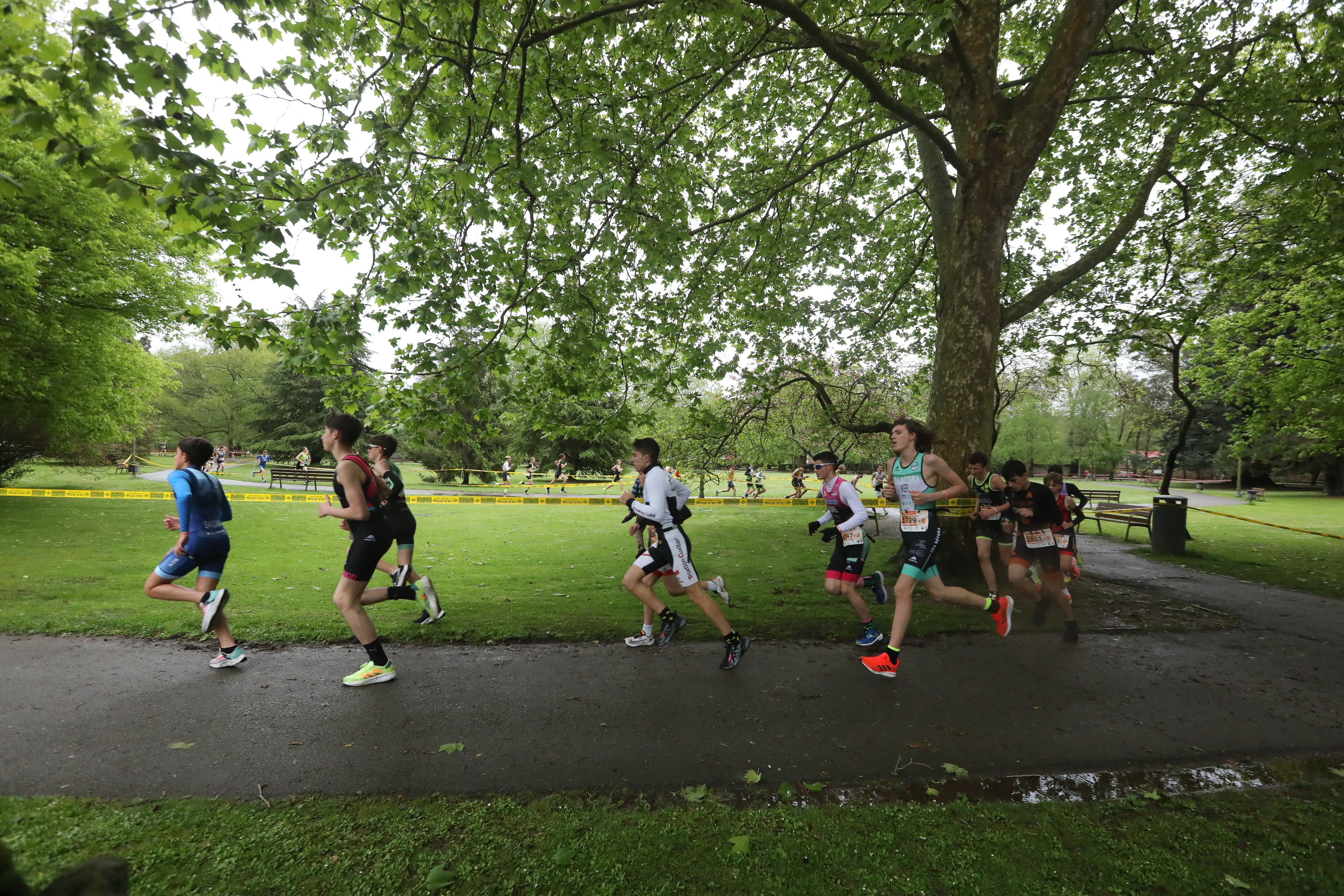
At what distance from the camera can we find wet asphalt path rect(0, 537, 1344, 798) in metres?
3.28

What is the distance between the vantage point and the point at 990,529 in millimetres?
7328

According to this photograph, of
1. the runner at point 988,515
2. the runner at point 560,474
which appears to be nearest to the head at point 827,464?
the runner at point 988,515

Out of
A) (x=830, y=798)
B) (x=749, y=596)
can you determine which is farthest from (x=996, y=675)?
(x=749, y=596)

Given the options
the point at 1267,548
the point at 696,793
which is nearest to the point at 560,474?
the point at 1267,548

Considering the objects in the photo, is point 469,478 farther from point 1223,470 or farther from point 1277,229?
point 1223,470

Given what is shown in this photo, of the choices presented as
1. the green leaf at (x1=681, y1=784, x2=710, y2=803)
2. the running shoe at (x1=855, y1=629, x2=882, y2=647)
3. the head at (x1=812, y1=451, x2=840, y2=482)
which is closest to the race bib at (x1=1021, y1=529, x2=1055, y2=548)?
the running shoe at (x1=855, y1=629, x2=882, y2=647)

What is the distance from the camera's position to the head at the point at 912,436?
207 inches

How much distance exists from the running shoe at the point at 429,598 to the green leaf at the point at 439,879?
12.1 feet

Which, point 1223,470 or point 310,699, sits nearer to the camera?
point 310,699

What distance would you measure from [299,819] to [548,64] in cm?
806

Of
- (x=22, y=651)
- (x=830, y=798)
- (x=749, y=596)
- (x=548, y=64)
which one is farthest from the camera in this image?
(x=749, y=596)

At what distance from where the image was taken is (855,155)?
1169 centimetres

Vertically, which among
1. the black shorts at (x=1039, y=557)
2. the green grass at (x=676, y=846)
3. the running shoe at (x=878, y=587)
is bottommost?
the green grass at (x=676, y=846)

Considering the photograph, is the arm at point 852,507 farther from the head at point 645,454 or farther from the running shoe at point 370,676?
the running shoe at point 370,676
